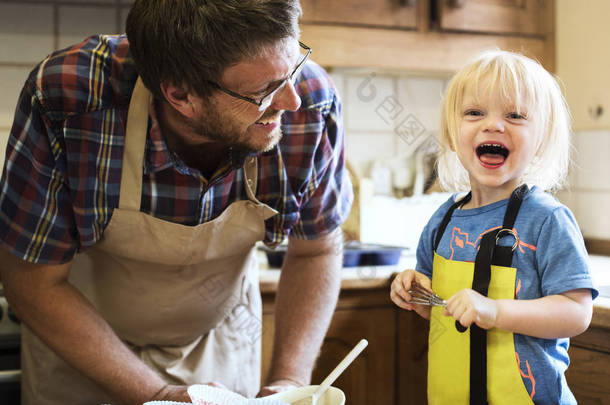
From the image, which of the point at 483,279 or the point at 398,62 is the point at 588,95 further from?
the point at 483,279

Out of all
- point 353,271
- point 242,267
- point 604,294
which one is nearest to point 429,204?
point 353,271

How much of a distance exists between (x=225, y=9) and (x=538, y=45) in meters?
1.32

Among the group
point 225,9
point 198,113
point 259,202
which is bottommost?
point 259,202

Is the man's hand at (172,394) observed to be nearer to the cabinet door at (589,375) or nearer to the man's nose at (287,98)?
the man's nose at (287,98)

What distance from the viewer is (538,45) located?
5.97 feet

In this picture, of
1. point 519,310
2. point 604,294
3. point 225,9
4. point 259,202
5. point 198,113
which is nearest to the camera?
point 519,310

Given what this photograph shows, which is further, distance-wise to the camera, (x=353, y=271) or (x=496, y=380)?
(x=353, y=271)

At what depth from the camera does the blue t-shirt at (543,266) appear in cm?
63

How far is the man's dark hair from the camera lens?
2.57 feet

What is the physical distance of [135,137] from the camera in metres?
0.90

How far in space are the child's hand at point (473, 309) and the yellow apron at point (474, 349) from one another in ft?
0.16

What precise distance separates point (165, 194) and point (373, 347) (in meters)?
0.77

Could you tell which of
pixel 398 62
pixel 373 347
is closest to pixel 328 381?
pixel 373 347

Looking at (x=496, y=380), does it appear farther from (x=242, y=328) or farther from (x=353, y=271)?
(x=353, y=271)
